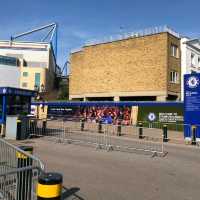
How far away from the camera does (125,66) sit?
50375 millimetres

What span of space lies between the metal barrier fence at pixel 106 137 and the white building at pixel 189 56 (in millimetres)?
27021

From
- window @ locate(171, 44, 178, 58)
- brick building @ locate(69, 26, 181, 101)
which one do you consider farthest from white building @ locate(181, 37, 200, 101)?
window @ locate(171, 44, 178, 58)

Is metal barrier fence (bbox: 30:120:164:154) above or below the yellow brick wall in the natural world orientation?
below

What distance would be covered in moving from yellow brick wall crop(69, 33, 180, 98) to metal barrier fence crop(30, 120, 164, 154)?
73.4 ft

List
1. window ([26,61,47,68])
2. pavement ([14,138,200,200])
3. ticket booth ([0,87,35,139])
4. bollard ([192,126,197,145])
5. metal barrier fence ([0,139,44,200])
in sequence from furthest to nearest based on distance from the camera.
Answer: window ([26,61,47,68])
bollard ([192,126,197,145])
ticket booth ([0,87,35,139])
pavement ([14,138,200,200])
metal barrier fence ([0,139,44,200])

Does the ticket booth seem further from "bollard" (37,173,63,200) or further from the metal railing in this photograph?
"bollard" (37,173,63,200)

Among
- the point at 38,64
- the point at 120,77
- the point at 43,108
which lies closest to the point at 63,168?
the point at 43,108

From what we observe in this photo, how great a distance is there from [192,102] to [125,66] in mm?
29948

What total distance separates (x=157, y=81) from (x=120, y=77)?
6.61 meters

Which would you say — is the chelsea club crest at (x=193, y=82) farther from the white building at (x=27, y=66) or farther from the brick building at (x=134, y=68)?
the white building at (x=27, y=66)

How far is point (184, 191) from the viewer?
27.9 feet

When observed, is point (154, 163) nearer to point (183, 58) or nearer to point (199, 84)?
point (199, 84)

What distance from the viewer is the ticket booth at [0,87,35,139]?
18.8 meters

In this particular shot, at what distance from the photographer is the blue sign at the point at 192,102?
2053 centimetres
